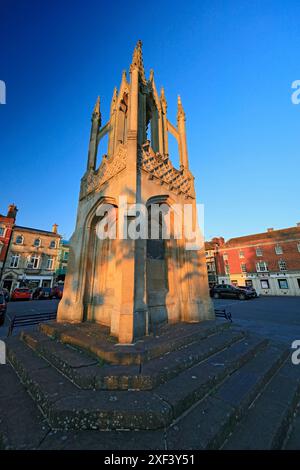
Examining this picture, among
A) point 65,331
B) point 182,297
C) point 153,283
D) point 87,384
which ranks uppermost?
point 153,283

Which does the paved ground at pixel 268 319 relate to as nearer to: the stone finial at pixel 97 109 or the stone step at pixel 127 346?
the stone step at pixel 127 346

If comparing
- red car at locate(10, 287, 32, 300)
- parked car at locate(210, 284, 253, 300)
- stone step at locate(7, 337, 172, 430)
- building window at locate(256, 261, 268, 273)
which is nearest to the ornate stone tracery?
stone step at locate(7, 337, 172, 430)

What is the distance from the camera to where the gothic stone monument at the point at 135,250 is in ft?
16.6

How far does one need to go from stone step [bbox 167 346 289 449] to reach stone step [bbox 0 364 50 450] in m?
1.45

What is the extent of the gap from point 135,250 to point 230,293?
23085mm

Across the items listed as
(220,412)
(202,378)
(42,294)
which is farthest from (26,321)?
(42,294)

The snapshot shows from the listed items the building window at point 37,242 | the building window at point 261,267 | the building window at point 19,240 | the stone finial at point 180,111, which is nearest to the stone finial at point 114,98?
the stone finial at point 180,111

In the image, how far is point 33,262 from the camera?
32562mm

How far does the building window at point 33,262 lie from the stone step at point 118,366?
110 ft

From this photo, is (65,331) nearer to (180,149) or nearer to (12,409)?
(12,409)

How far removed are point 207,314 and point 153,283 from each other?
2.17 metres

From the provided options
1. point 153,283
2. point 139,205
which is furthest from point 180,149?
point 153,283

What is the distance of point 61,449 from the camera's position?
5.90ft

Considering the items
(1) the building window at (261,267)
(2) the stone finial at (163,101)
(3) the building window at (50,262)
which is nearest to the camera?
(2) the stone finial at (163,101)
